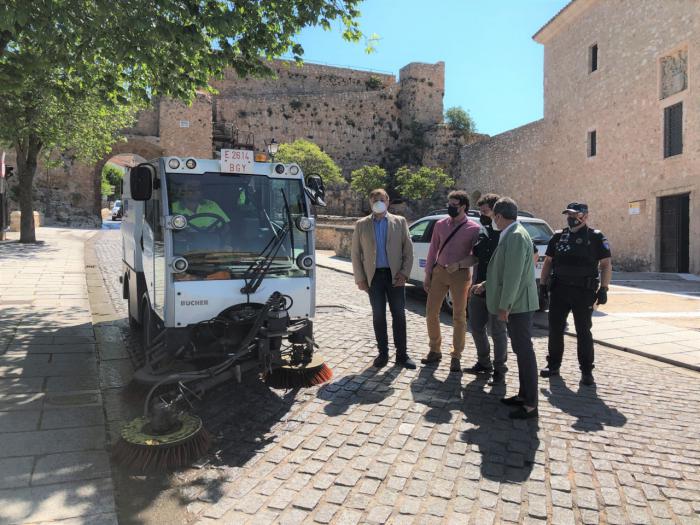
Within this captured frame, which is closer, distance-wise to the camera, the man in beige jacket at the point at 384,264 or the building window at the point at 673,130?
the man in beige jacket at the point at 384,264


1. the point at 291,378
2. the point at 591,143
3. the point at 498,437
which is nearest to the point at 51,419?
the point at 291,378

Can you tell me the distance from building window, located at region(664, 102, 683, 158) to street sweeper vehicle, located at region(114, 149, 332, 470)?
1664 centimetres

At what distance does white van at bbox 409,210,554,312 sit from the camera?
9.18 meters

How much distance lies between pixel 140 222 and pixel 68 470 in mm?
3177

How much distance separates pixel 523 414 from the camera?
4.36m

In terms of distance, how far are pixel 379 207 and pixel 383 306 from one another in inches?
42.4

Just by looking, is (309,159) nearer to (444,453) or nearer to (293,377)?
(293,377)

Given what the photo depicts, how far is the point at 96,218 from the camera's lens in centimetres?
3488

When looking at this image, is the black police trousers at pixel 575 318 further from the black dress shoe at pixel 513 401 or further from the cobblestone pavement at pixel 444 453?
the black dress shoe at pixel 513 401

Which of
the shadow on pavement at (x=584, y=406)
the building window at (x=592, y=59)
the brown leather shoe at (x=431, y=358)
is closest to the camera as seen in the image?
the shadow on pavement at (x=584, y=406)

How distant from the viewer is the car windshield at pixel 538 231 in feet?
30.2

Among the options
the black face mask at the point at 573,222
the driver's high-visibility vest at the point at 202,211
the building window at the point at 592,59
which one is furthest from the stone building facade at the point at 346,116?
the driver's high-visibility vest at the point at 202,211

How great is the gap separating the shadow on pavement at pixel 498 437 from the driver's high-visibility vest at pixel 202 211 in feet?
9.02

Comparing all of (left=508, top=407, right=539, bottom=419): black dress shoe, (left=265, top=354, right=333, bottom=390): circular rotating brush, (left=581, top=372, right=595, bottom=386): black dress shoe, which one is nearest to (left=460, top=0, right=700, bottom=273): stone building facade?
(left=581, top=372, right=595, bottom=386): black dress shoe
